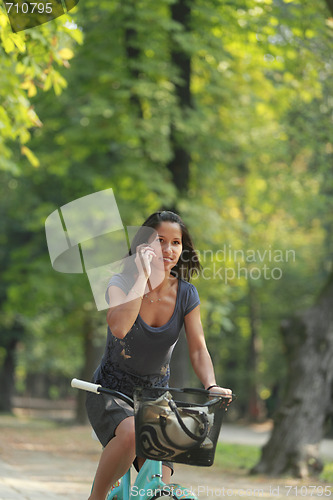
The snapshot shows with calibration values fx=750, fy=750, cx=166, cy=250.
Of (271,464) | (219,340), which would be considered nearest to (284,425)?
(271,464)

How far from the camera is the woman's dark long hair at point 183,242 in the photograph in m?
3.61

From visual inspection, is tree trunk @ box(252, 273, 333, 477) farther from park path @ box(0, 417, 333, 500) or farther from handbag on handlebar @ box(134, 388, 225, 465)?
handbag on handlebar @ box(134, 388, 225, 465)

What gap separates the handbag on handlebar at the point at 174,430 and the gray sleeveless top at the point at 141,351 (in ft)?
1.17

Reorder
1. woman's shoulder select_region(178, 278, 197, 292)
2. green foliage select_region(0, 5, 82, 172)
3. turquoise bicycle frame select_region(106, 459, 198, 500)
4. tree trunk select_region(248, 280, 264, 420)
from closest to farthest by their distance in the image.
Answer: turquoise bicycle frame select_region(106, 459, 198, 500) → woman's shoulder select_region(178, 278, 197, 292) → green foliage select_region(0, 5, 82, 172) → tree trunk select_region(248, 280, 264, 420)

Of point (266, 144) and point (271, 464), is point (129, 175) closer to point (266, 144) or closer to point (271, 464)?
point (266, 144)

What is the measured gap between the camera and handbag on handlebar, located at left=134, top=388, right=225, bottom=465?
3004 mm

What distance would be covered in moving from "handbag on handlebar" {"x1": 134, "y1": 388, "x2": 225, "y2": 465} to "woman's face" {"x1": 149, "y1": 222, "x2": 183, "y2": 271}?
0.67 meters

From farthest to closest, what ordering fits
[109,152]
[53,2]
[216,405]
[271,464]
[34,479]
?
[109,152], [271,464], [34,479], [53,2], [216,405]

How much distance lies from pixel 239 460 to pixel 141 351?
40.2 ft

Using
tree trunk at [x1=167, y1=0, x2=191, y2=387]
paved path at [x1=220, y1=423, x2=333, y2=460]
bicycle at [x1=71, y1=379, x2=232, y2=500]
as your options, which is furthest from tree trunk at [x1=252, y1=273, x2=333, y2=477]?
bicycle at [x1=71, y1=379, x2=232, y2=500]

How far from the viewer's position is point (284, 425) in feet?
36.1

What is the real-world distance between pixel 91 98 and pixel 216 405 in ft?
37.7

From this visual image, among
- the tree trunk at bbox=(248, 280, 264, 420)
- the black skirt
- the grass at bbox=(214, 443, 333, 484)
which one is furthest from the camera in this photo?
the tree trunk at bbox=(248, 280, 264, 420)

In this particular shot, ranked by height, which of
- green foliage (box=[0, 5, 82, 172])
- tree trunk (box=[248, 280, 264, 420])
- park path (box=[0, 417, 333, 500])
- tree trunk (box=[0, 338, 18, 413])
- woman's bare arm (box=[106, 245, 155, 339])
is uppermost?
woman's bare arm (box=[106, 245, 155, 339])
